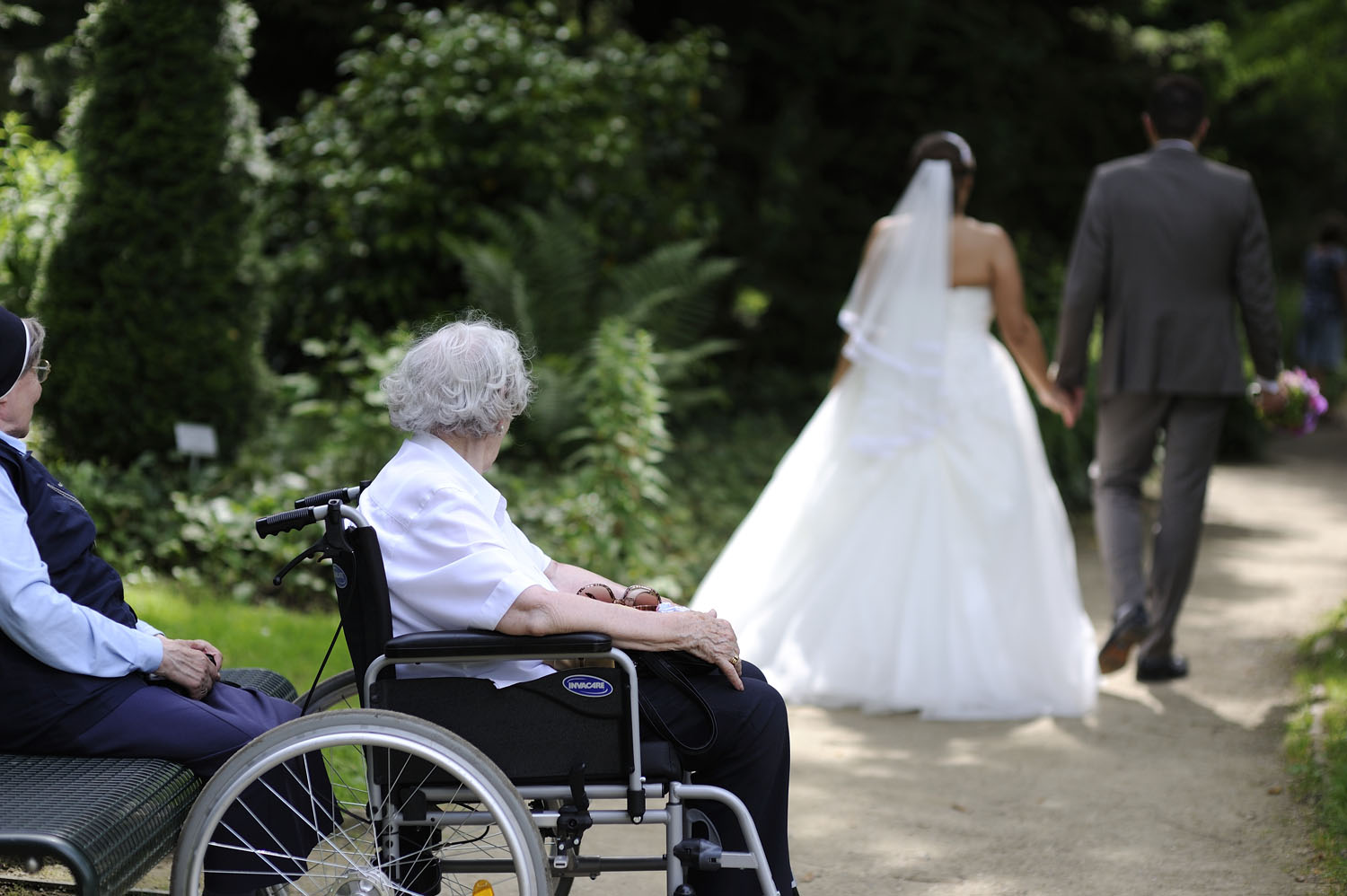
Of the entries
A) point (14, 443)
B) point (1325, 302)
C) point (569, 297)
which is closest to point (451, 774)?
point (14, 443)

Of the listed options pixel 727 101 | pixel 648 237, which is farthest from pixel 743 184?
pixel 648 237

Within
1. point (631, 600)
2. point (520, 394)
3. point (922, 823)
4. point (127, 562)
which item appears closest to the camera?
point (520, 394)

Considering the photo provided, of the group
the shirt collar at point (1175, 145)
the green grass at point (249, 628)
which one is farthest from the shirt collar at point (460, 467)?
the shirt collar at point (1175, 145)

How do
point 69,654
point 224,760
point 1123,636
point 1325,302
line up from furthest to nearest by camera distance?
point 1325,302
point 1123,636
point 224,760
point 69,654

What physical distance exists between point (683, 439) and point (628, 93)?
242cm

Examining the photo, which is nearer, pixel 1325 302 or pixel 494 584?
pixel 494 584

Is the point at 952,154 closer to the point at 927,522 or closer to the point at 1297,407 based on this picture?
the point at 927,522

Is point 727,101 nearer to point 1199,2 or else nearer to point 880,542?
point 1199,2

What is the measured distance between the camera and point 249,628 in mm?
5234

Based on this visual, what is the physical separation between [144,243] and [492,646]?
4541 millimetres

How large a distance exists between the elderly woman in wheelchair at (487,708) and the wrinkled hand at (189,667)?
274mm

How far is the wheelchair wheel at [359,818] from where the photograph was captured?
253cm

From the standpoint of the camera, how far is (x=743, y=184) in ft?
38.7

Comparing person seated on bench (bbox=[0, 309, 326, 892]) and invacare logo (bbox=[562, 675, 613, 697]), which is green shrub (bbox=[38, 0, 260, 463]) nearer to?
person seated on bench (bbox=[0, 309, 326, 892])
